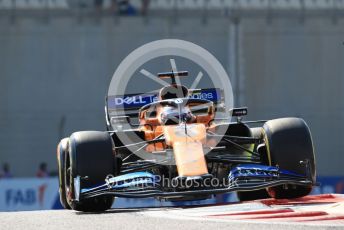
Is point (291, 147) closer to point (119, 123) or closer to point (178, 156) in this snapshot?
point (178, 156)

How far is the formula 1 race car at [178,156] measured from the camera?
9.91 metres

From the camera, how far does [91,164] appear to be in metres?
10.2

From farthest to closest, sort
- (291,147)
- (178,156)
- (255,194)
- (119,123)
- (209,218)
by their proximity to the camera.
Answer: (255,194), (119,123), (291,147), (178,156), (209,218)

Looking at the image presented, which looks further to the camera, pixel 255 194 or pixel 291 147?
pixel 255 194

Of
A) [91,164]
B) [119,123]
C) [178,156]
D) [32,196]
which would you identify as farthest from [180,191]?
[32,196]

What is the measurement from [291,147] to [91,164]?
215cm

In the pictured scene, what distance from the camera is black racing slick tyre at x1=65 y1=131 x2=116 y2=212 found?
1022 centimetres

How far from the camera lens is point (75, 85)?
84.4ft

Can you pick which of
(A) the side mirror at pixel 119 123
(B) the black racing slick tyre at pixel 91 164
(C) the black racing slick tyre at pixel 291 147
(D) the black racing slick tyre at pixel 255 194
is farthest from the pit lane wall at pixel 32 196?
(B) the black racing slick tyre at pixel 91 164

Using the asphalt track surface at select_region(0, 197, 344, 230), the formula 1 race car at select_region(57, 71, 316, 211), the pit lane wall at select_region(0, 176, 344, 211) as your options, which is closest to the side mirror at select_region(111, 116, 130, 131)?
the formula 1 race car at select_region(57, 71, 316, 211)

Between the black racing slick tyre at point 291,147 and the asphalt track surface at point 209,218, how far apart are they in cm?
75

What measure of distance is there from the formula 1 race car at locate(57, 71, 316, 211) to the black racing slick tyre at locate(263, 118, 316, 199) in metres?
0.01

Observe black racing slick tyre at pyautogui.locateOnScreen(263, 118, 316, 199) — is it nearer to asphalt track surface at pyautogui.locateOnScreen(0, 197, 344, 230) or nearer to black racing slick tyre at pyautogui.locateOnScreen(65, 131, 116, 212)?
asphalt track surface at pyautogui.locateOnScreen(0, 197, 344, 230)

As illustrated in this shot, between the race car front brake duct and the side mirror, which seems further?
the side mirror
